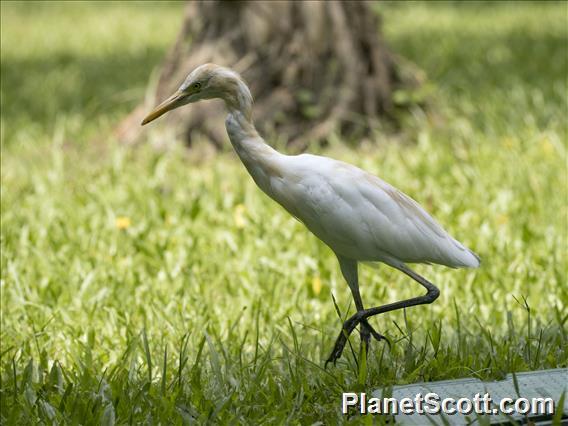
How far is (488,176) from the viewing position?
5.60m

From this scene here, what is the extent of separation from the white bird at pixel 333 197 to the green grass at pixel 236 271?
36cm

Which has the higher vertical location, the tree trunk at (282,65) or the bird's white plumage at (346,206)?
the tree trunk at (282,65)

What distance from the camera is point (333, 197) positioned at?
295cm

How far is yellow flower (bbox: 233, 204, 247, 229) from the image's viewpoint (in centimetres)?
504

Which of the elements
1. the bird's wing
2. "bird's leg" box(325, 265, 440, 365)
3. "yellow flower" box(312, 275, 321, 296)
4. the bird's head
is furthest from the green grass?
the bird's head

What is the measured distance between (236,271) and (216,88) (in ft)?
5.53

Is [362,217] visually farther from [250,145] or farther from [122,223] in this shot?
[122,223]

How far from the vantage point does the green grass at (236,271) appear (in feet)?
10.4

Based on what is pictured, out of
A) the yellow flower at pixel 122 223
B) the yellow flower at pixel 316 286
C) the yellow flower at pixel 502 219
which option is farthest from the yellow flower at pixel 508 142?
the yellow flower at pixel 122 223

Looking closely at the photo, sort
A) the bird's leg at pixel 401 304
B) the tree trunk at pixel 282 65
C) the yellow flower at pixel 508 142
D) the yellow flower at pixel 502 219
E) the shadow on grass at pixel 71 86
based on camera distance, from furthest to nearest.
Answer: the shadow on grass at pixel 71 86 → the tree trunk at pixel 282 65 → the yellow flower at pixel 508 142 → the yellow flower at pixel 502 219 → the bird's leg at pixel 401 304

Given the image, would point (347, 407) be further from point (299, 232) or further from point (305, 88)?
point (305, 88)

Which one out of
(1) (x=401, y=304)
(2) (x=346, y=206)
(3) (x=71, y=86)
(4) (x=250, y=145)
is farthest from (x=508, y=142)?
Result: (3) (x=71, y=86)

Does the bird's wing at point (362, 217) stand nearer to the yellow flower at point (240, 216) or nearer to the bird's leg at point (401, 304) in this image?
the bird's leg at point (401, 304)

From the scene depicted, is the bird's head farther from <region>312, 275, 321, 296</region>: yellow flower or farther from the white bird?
<region>312, 275, 321, 296</region>: yellow flower
